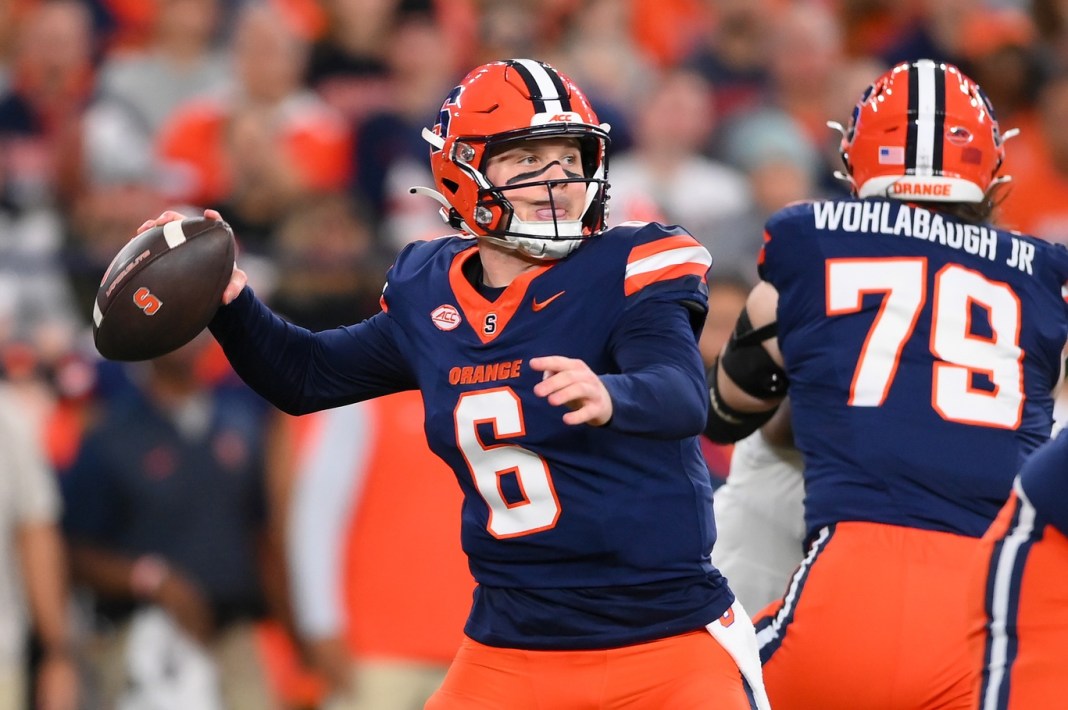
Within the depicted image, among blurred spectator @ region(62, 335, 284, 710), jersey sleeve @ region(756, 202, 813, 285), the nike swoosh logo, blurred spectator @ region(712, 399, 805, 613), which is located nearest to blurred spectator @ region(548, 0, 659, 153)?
blurred spectator @ region(62, 335, 284, 710)

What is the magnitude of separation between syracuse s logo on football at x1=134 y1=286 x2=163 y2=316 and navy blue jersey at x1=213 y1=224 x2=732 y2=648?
1.72 ft

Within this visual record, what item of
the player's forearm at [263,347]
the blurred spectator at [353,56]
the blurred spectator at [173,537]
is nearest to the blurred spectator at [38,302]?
the blurred spectator at [173,537]

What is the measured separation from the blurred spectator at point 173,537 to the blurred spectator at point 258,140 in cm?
88

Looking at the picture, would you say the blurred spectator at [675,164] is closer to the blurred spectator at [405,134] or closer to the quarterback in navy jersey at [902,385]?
the blurred spectator at [405,134]

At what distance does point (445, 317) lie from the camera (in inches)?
125

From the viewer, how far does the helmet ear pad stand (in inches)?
137

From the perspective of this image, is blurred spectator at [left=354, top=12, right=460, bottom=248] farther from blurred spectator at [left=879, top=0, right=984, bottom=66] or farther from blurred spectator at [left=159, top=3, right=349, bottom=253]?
blurred spectator at [left=879, top=0, right=984, bottom=66]

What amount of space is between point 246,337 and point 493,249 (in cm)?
52

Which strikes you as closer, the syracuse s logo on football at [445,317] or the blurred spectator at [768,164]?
the syracuse s logo on football at [445,317]

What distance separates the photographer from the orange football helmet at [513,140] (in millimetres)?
3125

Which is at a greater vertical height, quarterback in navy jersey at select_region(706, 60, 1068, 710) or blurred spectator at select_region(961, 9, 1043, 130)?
blurred spectator at select_region(961, 9, 1043, 130)

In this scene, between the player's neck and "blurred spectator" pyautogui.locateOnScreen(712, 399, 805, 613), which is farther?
"blurred spectator" pyautogui.locateOnScreen(712, 399, 805, 613)

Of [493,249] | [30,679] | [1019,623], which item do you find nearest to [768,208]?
[30,679]

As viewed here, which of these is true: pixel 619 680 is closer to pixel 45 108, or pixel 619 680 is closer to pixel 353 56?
pixel 45 108
